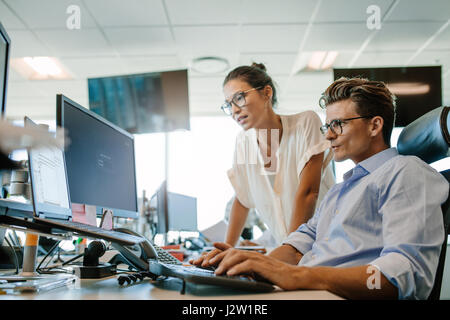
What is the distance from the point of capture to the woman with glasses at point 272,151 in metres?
1.59

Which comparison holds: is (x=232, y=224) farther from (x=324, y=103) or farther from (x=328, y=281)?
(x=328, y=281)

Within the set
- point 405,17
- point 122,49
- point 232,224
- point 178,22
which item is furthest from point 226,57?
point 232,224

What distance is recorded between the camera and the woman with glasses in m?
1.59

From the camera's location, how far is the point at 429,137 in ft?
2.88

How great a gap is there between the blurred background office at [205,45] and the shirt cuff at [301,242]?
126 cm

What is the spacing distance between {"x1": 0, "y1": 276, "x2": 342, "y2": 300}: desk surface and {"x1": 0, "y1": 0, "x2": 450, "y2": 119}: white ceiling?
119 inches

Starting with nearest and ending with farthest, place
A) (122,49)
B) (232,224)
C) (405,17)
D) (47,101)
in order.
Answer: (232,224), (405,17), (122,49), (47,101)

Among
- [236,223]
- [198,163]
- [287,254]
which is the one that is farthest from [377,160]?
[198,163]

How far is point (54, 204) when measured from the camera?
2.63 ft

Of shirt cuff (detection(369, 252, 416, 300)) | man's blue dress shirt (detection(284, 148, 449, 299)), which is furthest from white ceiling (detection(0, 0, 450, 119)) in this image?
shirt cuff (detection(369, 252, 416, 300))

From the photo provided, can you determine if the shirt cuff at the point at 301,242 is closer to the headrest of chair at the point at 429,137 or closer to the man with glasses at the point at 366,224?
the man with glasses at the point at 366,224

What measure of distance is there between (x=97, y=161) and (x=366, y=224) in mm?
761

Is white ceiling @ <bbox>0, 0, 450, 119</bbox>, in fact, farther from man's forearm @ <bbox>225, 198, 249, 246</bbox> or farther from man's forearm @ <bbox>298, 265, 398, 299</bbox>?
man's forearm @ <bbox>298, 265, 398, 299</bbox>
